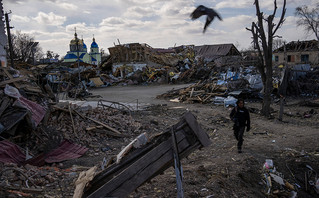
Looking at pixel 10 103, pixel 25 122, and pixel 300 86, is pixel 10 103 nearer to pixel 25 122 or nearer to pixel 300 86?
pixel 25 122

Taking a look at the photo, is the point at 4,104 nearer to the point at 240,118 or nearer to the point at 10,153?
the point at 10,153

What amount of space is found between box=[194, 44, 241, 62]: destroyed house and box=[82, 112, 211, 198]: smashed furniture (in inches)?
1618

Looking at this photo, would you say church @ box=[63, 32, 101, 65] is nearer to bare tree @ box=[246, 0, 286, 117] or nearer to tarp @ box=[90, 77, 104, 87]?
tarp @ box=[90, 77, 104, 87]

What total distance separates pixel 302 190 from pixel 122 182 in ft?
16.2

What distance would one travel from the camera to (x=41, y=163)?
21.9 feet

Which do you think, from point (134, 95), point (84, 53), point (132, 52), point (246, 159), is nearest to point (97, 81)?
point (132, 52)

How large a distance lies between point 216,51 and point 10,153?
42279 mm

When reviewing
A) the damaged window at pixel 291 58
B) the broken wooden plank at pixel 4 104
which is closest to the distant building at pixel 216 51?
the damaged window at pixel 291 58

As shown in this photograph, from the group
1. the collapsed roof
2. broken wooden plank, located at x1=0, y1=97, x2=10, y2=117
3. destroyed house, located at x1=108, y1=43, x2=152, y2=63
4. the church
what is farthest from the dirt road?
the church

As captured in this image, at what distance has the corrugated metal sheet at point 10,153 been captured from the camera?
6.34 metres

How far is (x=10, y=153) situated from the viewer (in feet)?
21.5

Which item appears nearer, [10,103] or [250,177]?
[250,177]

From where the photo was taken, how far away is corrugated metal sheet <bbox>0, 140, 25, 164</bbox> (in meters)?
6.34

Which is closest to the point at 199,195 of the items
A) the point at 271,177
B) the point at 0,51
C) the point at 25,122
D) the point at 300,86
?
the point at 271,177
